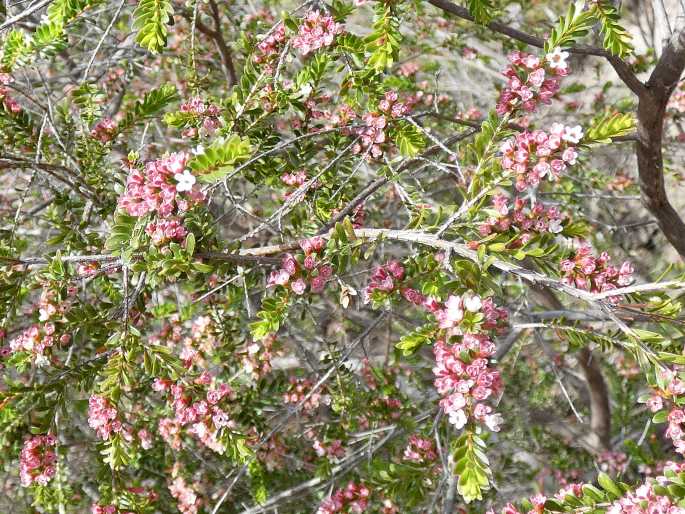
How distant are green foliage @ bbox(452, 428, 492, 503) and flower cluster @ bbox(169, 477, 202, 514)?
1806 mm

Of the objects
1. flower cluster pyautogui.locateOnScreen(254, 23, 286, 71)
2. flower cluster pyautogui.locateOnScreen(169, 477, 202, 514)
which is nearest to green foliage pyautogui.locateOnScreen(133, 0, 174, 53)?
flower cluster pyautogui.locateOnScreen(254, 23, 286, 71)

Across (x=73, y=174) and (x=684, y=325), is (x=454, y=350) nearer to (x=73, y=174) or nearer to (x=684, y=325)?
(x=684, y=325)

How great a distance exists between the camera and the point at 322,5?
2199mm

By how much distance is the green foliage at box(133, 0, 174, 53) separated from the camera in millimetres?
1772

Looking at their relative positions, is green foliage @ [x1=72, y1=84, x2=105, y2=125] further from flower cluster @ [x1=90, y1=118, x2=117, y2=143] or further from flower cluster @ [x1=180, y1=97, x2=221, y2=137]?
flower cluster @ [x1=180, y1=97, x2=221, y2=137]

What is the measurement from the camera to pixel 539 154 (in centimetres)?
171

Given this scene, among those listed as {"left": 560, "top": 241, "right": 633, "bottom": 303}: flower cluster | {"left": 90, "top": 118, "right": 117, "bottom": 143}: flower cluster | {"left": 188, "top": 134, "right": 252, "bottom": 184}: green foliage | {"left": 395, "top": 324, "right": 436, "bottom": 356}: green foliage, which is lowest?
{"left": 90, "top": 118, "right": 117, "bottom": 143}: flower cluster

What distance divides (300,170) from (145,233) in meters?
0.84

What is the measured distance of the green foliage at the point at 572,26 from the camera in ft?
5.68

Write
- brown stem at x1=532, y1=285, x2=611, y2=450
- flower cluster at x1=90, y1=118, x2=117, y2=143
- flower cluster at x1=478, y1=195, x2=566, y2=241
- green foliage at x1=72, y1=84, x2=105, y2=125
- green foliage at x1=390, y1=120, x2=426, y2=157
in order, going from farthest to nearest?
brown stem at x1=532, y1=285, x2=611, y2=450
flower cluster at x1=90, y1=118, x2=117, y2=143
green foliage at x1=72, y1=84, x2=105, y2=125
green foliage at x1=390, y1=120, x2=426, y2=157
flower cluster at x1=478, y1=195, x2=566, y2=241

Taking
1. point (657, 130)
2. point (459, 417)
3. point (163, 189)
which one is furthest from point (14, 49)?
point (657, 130)

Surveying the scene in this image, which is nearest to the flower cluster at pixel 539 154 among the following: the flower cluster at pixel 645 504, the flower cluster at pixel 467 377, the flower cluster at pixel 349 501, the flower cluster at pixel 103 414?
the flower cluster at pixel 467 377

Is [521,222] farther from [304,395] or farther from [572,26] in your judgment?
[304,395]

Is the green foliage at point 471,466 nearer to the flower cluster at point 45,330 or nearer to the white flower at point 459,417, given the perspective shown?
the white flower at point 459,417
